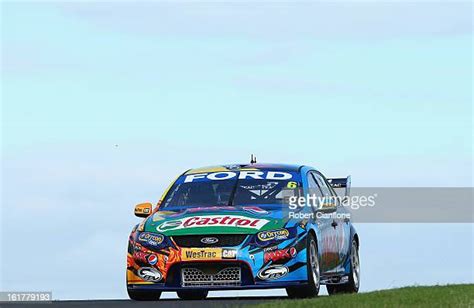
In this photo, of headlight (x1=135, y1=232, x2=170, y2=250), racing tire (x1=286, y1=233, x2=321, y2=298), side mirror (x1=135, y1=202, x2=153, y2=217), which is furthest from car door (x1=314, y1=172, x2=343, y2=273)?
headlight (x1=135, y1=232, x2=170, y2=250)

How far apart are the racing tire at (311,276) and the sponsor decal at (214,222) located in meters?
0.67

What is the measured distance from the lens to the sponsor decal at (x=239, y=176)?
17.8 meters

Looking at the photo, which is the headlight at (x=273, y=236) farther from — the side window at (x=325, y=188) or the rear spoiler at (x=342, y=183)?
the rear spoiler at (x=342, y=183)

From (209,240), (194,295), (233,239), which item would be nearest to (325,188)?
(194,295)

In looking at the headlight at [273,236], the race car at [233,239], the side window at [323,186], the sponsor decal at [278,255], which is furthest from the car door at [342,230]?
the sponsor decal at [278,255]

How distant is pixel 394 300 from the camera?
1488 cm

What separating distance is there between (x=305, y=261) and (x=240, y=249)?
83 cm

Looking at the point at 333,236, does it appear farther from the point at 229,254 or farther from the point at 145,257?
the point at 145,257

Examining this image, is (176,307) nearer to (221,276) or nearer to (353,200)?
(221,276)

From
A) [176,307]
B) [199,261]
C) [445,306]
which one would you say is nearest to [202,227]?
[199,261]

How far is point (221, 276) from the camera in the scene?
52.1 feet

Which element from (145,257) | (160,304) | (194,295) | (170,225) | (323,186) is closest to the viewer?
(160,304)

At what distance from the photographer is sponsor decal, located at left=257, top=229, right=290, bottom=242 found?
16.0m

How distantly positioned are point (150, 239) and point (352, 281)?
4.12m
